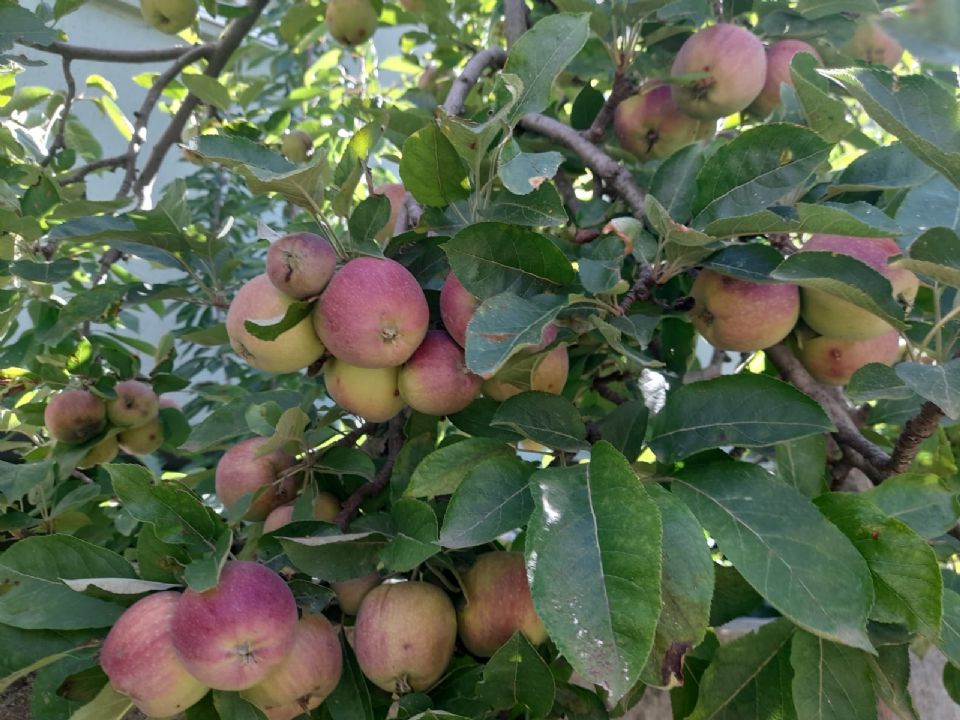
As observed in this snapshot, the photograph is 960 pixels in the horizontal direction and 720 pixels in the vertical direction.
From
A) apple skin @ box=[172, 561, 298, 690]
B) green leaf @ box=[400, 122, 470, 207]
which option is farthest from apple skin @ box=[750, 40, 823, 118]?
apple skin @ box=[172, 561, 298, 690]

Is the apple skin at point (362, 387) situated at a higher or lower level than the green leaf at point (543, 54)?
lower

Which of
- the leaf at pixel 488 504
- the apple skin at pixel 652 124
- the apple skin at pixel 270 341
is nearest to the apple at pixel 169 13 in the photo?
the apple skin at pixel 652 124

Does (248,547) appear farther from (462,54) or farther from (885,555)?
(462,54)

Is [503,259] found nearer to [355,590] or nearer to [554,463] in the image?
[554,463]

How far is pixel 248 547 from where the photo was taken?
0.91m

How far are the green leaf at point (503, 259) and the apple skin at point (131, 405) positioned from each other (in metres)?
0.90

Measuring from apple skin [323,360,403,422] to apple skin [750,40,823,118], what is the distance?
861 mm

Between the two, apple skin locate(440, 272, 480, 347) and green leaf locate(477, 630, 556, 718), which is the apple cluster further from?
green leaf locate(477, 630, 556, 718)

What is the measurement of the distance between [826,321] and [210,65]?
1.63m

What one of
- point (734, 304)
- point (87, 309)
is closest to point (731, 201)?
point (734, 304)

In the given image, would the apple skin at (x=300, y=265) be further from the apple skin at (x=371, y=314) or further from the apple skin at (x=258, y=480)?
the apple skin at (x=258, y=480)

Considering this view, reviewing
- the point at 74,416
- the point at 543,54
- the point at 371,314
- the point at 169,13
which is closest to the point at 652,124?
the point at 543,54

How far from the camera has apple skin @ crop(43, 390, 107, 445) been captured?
1370 mm

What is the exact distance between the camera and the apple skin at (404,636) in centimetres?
83
